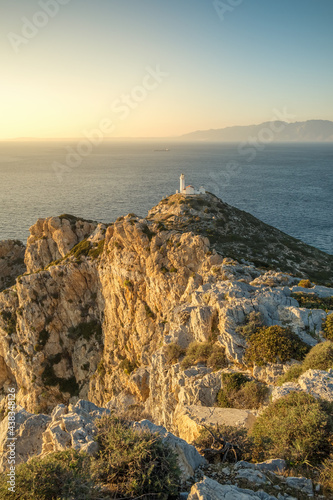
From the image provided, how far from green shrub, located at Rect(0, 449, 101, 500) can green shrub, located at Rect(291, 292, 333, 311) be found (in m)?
13.7

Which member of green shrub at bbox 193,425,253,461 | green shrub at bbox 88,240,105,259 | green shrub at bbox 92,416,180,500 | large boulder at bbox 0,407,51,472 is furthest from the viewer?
green shrub at bbox 88,240,105,259

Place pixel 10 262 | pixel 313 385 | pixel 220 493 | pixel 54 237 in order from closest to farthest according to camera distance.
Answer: pixel 220 493
pixel 313 385
pixel 54 237
pixel 10 262

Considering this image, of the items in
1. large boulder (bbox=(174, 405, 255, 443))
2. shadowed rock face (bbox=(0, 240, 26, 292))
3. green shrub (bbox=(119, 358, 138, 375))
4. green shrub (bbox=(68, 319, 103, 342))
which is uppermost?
large boulder (bbox=(174, 405, 255, 443))

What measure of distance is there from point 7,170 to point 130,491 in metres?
185

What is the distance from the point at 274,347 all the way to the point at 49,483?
10291 mm

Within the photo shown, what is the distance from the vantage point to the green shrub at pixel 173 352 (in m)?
17.6

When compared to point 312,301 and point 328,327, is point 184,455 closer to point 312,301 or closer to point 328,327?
point 328,327

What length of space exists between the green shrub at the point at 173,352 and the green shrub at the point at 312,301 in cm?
687

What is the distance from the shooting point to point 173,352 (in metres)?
17.7

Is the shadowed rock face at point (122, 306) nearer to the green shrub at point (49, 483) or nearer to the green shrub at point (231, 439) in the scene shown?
the green shrub at point (231, 439)

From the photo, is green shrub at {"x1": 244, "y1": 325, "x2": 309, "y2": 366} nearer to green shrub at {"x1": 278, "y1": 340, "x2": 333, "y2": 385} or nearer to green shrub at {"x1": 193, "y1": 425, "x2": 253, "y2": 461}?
green shrub at {"x1": 278, "y1": 340, "x2": 333, "y2": 385}

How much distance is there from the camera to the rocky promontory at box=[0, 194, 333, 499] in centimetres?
1395

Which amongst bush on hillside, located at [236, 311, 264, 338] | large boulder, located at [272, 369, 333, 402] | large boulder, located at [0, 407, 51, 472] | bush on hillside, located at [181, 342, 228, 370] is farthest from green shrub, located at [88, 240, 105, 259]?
large boulder, located at [272, 369, 333, 402]

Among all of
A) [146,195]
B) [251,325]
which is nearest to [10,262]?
[251,325]
